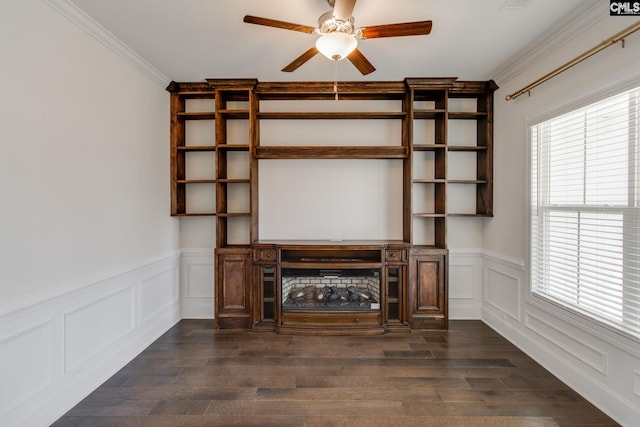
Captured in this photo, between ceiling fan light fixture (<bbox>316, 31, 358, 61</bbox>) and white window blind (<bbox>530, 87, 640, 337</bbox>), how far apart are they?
69.9 inches

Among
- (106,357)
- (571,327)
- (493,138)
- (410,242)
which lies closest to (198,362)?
(106,357)

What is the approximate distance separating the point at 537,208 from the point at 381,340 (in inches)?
76.0

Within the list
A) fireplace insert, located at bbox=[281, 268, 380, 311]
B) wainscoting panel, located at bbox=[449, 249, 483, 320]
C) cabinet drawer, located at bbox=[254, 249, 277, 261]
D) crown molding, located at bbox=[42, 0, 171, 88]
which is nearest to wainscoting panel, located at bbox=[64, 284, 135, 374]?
cabinet drawer, located at bbox=[254, 249, 277, 261]

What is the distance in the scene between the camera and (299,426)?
192cm

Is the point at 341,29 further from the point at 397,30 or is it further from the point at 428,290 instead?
the point at 428,290

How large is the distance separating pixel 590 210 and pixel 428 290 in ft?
5.54

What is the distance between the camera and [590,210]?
2.23m

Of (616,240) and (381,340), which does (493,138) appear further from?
(381,340)

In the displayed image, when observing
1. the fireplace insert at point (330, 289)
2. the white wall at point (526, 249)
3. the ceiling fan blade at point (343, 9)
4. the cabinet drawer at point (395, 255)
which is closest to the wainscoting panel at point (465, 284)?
the white wall at point (526, 249)

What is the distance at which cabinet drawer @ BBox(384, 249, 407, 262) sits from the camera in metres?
3.36

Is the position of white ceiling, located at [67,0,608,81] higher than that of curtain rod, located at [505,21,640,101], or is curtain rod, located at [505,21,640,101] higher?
white ceiling, located at [67,0,608,81]

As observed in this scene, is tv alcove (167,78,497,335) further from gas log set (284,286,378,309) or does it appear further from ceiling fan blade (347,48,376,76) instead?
ceiling fan blade (347,48,376,76)

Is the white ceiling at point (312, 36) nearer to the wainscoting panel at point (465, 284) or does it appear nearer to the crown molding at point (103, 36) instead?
the crown molding at point (103, 36)

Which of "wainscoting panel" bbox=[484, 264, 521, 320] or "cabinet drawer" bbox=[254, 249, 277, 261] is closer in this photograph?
"wainscoting panel" bbox=[484, 264, 521, 320]
